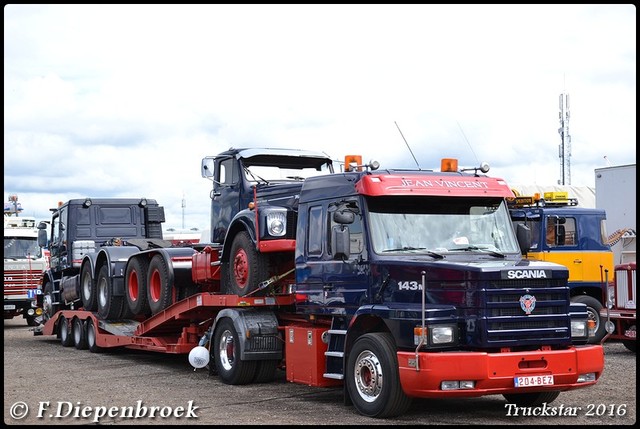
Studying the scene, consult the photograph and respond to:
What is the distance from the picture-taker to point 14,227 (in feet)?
94.3

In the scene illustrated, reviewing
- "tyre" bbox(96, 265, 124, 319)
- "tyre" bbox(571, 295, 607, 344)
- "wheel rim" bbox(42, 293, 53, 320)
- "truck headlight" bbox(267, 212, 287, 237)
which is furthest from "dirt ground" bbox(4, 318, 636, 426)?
Answer: "wheel rim" bbox(42, 293, 53, 320)

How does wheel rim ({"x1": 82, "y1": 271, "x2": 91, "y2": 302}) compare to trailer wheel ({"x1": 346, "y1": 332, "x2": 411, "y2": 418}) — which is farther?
wheel rim ({"x1": 82, "y1": 271, "x2": 91, "y2": 302})

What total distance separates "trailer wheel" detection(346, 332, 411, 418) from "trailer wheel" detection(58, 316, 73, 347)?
36.3ft

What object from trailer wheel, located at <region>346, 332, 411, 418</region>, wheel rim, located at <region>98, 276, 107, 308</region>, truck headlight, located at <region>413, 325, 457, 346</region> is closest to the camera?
truck headlight, located at <region>413, 325, 457, 346</region>

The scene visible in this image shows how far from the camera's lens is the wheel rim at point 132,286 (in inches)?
661

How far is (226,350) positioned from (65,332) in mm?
7946

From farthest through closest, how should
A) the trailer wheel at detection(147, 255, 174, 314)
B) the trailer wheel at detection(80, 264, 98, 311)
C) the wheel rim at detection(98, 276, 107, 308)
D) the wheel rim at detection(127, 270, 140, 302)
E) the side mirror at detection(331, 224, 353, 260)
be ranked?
the trailer wheel at detection(80, 264, 98, 311) → the wheel rim at detection(98, 276, 107, 308) → the wheel rim at detection(127, 270, 140, 302) → the trailer wheel at detection(147, 255, 174, 314) → the side mirror at detection(331, 224, 353, 260)

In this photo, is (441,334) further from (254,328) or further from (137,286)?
(137,286)

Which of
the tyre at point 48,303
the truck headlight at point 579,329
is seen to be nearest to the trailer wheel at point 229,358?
the truck headlight at point 579,329

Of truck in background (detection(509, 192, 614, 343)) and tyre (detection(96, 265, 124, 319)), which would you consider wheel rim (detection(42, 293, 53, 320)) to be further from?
truck in background (detection(509, 192, 614, 343))

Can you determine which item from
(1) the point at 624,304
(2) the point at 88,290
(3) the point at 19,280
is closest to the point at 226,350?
(2) the point at 88,290

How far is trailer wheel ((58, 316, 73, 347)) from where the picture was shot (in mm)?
20181

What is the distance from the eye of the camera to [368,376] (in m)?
10.4

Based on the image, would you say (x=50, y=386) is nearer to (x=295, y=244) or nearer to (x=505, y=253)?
(x=295, y=244)
